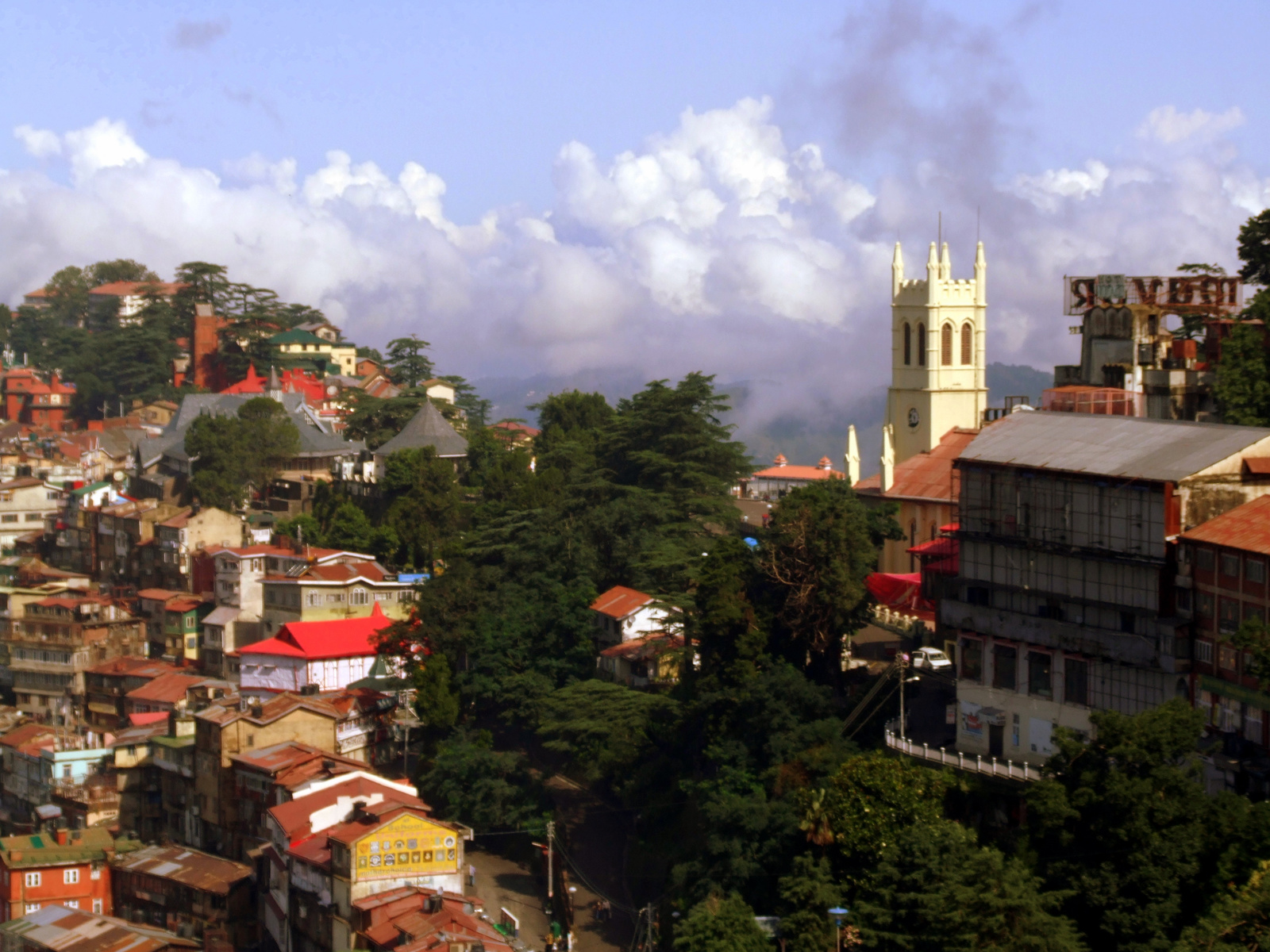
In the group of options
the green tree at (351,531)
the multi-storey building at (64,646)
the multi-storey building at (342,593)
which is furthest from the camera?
the multi-storey building at (64,646)

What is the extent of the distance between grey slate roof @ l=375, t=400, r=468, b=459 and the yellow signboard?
3574 cm

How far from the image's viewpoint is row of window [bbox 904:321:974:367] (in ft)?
188

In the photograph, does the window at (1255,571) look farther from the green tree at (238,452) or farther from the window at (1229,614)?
the green tree at (238,452)

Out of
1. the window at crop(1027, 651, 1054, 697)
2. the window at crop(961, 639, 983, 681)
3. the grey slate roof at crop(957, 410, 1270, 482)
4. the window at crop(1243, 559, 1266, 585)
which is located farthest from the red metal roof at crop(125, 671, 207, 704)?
the window at crop(1243, 559, 1266, 585)

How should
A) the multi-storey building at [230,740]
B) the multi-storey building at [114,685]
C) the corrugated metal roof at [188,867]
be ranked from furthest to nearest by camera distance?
1. the multi-storey building at [114,685]
2. the multi-storey building at [230,740]
3. the corrugated metal roof at [188,867]

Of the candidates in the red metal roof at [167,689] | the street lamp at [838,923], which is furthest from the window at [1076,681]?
the red metal roof at [167,689]

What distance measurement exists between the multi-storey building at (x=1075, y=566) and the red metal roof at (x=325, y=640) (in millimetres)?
28775

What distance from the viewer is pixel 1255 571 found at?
3116cm

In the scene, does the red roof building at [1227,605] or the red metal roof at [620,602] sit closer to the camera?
the red roof building at [1227,605]

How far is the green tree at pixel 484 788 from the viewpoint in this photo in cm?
4778

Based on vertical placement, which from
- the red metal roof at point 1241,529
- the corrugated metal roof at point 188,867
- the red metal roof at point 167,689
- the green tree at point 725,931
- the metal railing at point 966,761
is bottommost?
the corrugated metal roof at point 188,867

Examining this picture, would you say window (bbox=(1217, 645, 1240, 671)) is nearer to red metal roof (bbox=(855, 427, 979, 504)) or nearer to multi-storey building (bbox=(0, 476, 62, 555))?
red metal roof (bbox=(855, 427, 979, 504))

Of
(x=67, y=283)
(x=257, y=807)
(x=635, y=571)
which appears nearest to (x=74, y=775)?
(x=257, y=807)

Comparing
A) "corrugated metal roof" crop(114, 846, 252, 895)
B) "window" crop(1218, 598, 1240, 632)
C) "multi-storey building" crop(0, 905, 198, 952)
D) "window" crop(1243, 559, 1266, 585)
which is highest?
"window" crop(1243, 559, 1266, 585)
